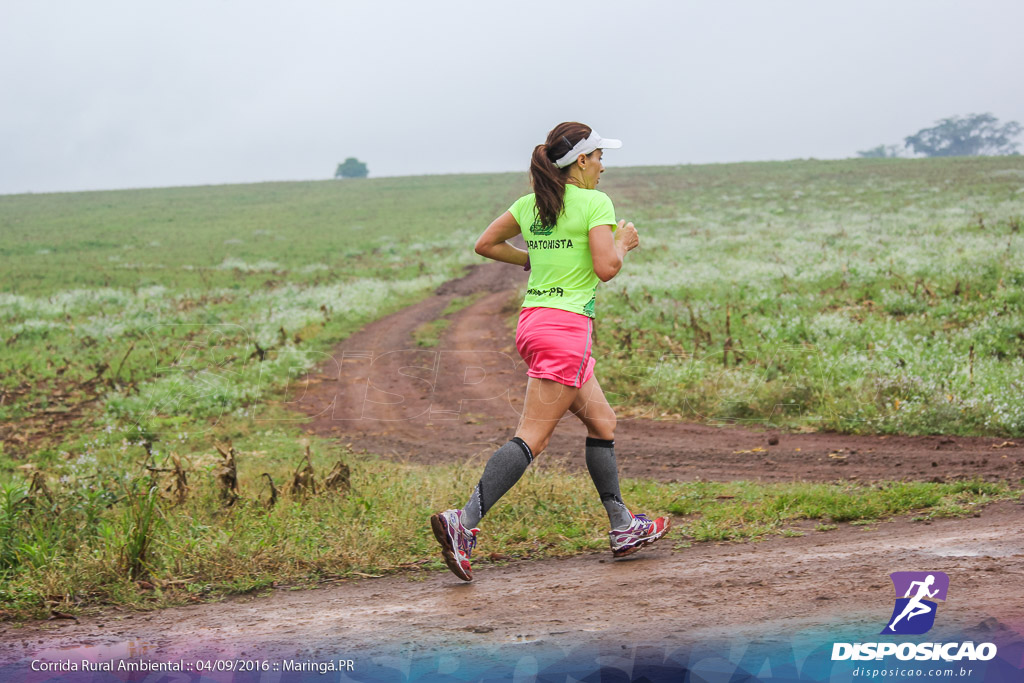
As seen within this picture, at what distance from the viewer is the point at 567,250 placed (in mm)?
4109

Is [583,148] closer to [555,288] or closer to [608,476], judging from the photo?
[555,288]

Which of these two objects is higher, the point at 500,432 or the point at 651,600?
the point at 651,600

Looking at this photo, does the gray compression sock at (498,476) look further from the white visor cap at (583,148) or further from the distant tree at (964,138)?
the distant tree at (964,138)

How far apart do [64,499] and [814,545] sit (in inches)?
187

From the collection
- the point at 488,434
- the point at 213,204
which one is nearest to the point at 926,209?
the point at 488,434

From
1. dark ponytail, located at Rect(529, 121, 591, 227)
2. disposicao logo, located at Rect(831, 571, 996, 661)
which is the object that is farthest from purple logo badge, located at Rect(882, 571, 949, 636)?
dark ponytail, located at Rect(529, 121, 591, 227)

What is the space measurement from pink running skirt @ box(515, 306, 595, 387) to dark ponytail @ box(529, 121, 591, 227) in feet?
1.63

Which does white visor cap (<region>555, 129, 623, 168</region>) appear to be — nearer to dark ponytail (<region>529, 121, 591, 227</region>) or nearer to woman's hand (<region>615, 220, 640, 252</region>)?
dark ponytail (<region>529, 121, 591, 227</region>)

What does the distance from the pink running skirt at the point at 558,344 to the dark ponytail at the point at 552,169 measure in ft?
1.63

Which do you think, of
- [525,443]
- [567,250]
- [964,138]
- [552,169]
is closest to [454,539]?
[525,443]

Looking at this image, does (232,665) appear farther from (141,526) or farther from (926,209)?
(926,209)

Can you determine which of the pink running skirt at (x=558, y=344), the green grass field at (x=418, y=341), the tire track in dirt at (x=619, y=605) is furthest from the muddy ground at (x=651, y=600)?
the pink running skirt at (x=558, y=344)

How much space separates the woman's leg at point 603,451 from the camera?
172 inches

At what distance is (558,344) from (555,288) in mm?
308
